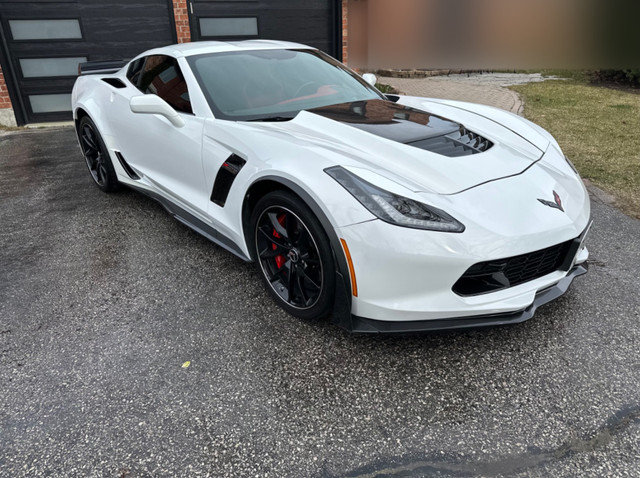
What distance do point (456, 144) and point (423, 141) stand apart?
193 millimetres

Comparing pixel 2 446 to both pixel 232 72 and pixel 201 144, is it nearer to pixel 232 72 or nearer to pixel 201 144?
pixel 201 144

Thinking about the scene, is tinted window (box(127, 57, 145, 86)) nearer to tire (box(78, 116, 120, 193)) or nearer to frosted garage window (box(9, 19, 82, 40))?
tire (box(78, 116, 120, 193))

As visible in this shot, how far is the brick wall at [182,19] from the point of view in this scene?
804cm

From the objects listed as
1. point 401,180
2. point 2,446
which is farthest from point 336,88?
point 2,446

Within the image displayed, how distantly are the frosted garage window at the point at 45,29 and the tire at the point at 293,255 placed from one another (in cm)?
719

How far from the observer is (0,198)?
460 cm

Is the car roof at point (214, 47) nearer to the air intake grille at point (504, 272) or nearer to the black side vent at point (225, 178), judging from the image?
the black side vent at point (225, 178)

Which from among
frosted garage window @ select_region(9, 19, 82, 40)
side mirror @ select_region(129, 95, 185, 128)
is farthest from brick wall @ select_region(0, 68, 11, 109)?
side mirror @ select_region(129, 95, 185, 128)

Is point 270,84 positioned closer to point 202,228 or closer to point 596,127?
point 202,228

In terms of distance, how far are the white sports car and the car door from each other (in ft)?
0.05

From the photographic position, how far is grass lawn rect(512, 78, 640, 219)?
4707mm

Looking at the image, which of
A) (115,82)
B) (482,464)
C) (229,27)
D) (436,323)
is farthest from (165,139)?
(229,27)

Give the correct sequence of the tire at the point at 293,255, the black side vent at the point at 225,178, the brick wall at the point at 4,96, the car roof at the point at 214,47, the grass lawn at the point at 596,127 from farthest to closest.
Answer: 1. the brick wall at the point at 4,96
2. the grass lawn at the point at 596,127
3. the car roof at the point at 214,47
4. the black side vent at the point at 225,178
5. the tire at the point at 293,255

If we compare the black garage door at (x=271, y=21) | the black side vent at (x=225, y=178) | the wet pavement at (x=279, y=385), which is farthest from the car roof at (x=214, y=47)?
the black garage door at (x=271, y=21)
